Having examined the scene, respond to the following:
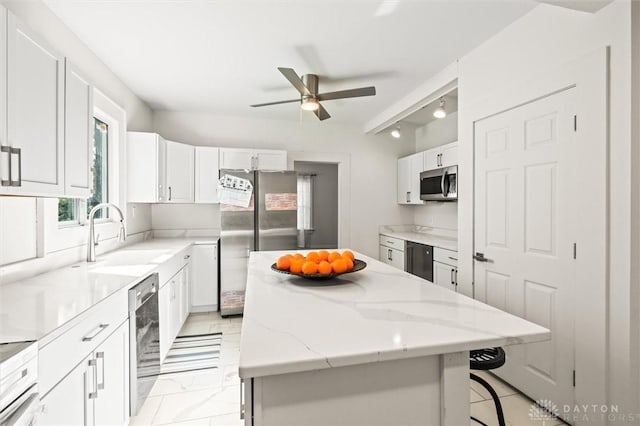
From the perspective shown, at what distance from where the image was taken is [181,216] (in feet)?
13.6

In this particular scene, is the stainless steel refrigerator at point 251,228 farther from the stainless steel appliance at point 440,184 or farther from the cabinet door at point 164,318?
the stainless steel appliance at point 440,184

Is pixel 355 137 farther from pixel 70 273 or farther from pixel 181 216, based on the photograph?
pixel 70 273

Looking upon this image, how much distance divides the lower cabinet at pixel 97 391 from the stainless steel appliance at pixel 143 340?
0.06 metres

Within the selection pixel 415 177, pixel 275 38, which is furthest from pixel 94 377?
pixel 415 177

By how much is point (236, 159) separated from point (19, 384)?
3.38 metres

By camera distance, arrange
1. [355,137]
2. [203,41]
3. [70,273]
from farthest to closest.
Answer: [355,137], [203,41], [70,273]

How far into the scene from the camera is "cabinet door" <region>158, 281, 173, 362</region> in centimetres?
244

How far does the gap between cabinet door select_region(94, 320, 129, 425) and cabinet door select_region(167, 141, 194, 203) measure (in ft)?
7.30

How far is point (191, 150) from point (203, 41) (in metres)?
1.77

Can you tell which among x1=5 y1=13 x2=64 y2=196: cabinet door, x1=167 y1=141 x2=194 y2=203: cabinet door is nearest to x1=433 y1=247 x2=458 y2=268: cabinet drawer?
x1=167 y1=141 x2=194 y2=203: cabinet door

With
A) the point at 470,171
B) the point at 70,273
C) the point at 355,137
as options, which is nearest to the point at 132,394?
the point at 70,273

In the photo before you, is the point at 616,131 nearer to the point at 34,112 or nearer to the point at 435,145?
the point at 34,112

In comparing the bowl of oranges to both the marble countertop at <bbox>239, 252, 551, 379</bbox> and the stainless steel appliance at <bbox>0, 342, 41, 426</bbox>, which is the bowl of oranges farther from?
the stainless steel appliance at <bbox>0, 342, 41, 426</bbox>

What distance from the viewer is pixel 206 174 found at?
3.97m
